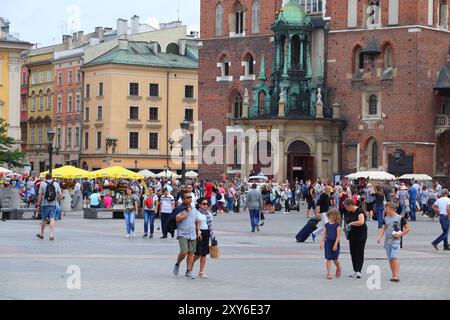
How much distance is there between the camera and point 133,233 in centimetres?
3556

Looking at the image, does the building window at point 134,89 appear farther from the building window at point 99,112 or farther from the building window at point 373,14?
the building window at point 373,14

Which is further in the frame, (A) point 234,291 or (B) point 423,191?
(B) point 423,191

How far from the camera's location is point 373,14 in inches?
2778

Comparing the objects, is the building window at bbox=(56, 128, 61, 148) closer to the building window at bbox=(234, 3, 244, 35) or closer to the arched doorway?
the building window at bbox=(234, 3, 244, 35)

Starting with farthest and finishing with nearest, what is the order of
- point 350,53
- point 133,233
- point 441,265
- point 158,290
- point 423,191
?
point 350,53
point 423,191
point 133,233
point 441,265
point 158,290

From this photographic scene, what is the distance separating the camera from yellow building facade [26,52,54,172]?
108562 mm

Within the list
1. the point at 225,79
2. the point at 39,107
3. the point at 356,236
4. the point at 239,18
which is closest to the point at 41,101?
the point at 39,107

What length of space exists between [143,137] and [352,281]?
3068 inches

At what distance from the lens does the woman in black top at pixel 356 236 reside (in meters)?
23.1

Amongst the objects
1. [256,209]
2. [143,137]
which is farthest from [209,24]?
[256,209]

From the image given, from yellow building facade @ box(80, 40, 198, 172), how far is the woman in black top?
7350cm

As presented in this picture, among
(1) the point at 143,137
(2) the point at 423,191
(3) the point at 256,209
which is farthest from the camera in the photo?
(1) the point at 143,137

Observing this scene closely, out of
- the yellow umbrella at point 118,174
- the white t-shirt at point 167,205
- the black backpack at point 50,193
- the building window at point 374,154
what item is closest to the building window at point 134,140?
the building window at point 374,154
